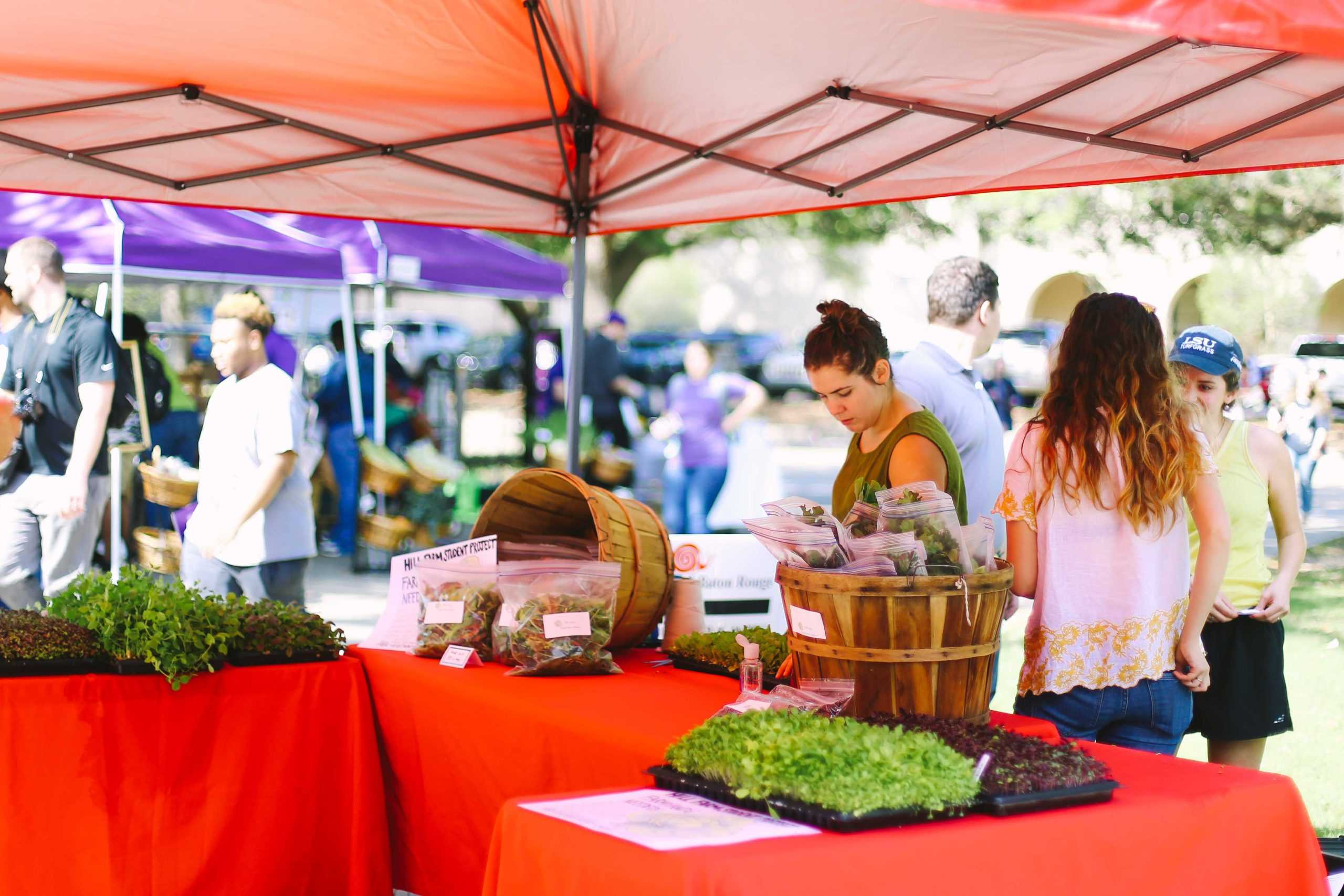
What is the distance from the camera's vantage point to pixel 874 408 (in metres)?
2.89

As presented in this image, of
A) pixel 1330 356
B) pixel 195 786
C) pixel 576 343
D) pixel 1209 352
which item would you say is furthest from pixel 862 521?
pixel 1330 356

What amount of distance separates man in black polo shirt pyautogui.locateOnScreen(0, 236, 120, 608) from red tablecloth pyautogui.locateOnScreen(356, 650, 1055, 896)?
2756 millimetres

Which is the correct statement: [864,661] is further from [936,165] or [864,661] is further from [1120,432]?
[936,165]

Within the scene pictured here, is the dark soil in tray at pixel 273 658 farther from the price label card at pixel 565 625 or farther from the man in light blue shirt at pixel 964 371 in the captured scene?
the man in light blue shirt at pixel 964 371

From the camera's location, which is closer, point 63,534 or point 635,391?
point 63,534

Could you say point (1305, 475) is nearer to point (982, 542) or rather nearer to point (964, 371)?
point (964, 371)

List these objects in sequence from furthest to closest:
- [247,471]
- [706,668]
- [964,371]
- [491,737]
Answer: [247,471] < [964,371] < [706,668] < [491,737]

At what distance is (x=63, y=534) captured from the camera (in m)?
5.34

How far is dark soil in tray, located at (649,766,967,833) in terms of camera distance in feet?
5.22

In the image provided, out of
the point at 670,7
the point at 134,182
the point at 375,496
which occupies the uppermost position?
the point at 670,7

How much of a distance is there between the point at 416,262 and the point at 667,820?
7906mm

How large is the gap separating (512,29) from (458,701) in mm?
1799

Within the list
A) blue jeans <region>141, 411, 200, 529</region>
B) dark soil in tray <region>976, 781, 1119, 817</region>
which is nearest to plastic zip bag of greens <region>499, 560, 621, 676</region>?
dark soil in tray <region>976, 781, 1119, 817</region>

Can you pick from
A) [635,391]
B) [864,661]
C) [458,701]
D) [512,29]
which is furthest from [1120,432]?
[635,391]
